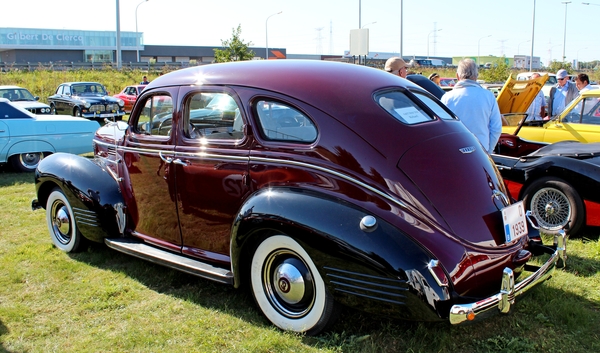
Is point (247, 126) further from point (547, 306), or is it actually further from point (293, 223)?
point (547, 306)

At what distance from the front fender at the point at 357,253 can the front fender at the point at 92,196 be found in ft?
6.20

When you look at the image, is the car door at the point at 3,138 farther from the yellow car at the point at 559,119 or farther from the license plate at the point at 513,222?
the license plate at the point at 513,222

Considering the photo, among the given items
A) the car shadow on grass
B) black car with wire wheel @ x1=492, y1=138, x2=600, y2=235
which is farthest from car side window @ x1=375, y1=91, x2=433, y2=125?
black car with wire wheel @ x1=492, y1=138, x2=600, y2=235

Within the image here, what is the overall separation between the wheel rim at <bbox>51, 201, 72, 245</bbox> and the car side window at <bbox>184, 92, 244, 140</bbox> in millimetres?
1863

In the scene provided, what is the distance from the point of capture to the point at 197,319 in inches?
146

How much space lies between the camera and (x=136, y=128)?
4.67 meters

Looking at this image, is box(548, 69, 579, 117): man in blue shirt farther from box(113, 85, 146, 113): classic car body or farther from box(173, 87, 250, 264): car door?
box(113, 85, 146, 113): classic car body

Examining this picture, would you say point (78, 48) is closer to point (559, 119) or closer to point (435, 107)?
point (559, 119)

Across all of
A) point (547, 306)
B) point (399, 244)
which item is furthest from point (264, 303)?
point (547, 306)

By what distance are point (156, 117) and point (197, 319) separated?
5.86 feet

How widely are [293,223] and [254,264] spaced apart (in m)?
0.56

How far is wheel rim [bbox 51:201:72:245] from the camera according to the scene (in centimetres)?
509

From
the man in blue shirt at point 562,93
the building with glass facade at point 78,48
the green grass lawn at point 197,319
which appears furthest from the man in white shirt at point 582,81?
the building with glass facade at point 78,48

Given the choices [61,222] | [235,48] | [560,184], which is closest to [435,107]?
[560,184]
